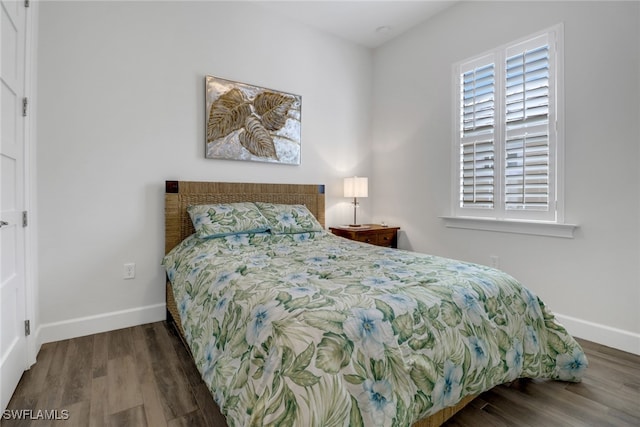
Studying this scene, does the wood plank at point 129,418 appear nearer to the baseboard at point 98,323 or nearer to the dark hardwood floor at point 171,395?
the dark hardwood floor at point 171,395

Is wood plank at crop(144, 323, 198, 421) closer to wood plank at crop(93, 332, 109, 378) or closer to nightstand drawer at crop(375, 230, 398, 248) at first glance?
wood plank at crop(93, 332, 109, 378)

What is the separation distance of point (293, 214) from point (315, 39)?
1.99m

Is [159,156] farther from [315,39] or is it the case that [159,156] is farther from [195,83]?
[315,39]

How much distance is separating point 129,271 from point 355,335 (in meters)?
2.19

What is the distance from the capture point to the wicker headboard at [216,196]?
2.64m

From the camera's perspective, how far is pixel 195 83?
279 cm

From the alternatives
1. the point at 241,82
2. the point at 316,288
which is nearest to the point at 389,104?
the point at 241,82

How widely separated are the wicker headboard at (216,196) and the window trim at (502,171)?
1.35 metres

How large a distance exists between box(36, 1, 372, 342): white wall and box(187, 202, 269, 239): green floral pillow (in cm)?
41

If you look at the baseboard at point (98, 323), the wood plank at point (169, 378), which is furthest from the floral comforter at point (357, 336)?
the baseboard at point (98, 323)

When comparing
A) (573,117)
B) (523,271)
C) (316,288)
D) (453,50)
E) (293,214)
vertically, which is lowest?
(523,271)

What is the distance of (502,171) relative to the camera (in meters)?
2.77

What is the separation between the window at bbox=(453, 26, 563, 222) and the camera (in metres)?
2.50
